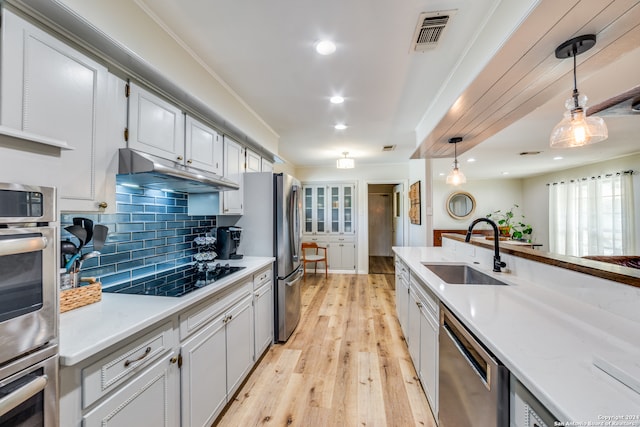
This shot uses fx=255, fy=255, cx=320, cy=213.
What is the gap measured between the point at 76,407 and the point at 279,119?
300 centimetres

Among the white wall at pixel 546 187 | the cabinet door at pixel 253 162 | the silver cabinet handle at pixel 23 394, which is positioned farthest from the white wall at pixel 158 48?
the white wall at pixel 546 187

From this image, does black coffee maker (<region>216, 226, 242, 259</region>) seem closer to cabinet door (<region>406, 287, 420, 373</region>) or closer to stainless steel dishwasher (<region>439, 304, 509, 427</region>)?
cabinet door (<region>406, 287, 420, 373</region>)

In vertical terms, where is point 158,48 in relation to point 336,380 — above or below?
above

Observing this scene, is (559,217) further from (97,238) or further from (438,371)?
(97,238)

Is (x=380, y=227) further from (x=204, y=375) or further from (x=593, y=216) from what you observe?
(x=204, y=375)

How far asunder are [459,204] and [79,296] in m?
9.09

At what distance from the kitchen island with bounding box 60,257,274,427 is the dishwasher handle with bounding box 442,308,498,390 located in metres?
1.36

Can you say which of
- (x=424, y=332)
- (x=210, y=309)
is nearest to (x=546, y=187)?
(x=424, y=332)

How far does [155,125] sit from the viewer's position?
1592 mm

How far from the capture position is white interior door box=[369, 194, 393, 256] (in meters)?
8.34

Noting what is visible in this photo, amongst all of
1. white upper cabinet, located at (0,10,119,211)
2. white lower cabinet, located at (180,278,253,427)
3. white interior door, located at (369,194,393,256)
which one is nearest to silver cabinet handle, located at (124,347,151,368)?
white lower cabinet, located at (180,278,253,427)

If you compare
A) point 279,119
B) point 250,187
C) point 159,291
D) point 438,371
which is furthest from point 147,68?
point 438,371

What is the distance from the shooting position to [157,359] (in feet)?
3.95

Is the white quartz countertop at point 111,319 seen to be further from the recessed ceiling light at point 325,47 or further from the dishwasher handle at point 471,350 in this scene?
the recessed ceiling light at point 325,47
